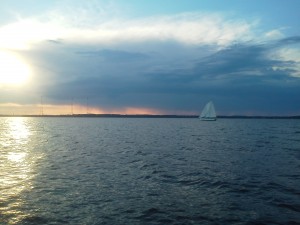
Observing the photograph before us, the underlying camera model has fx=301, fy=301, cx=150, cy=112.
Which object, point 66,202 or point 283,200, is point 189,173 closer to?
point 283,200

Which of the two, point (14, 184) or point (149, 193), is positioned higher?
point (14, 184)

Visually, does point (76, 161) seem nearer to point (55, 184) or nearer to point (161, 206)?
point (55, 184)

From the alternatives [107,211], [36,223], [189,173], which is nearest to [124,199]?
[107,211]

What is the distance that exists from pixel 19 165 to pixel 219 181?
21.2 meters

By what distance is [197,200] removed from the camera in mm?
18906

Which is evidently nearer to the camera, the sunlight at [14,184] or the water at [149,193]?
the water at [149,193]

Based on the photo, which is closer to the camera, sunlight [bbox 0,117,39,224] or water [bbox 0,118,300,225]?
water [bbox 0,118,300,225]

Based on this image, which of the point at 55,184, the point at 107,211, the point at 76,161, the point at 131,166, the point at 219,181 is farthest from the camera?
the point at 76,161

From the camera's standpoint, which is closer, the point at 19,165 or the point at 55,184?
the point at 55,184

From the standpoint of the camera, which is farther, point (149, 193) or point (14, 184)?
point (14, 184)

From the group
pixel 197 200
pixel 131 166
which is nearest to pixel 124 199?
pixel 197 200

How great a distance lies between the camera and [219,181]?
24.4 metres

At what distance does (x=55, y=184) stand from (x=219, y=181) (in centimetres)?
Result: 1287

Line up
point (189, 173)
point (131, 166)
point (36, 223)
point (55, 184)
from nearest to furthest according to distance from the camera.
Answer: point (36, 223), point (55, 184), point (189, 173), point (131, 166)
